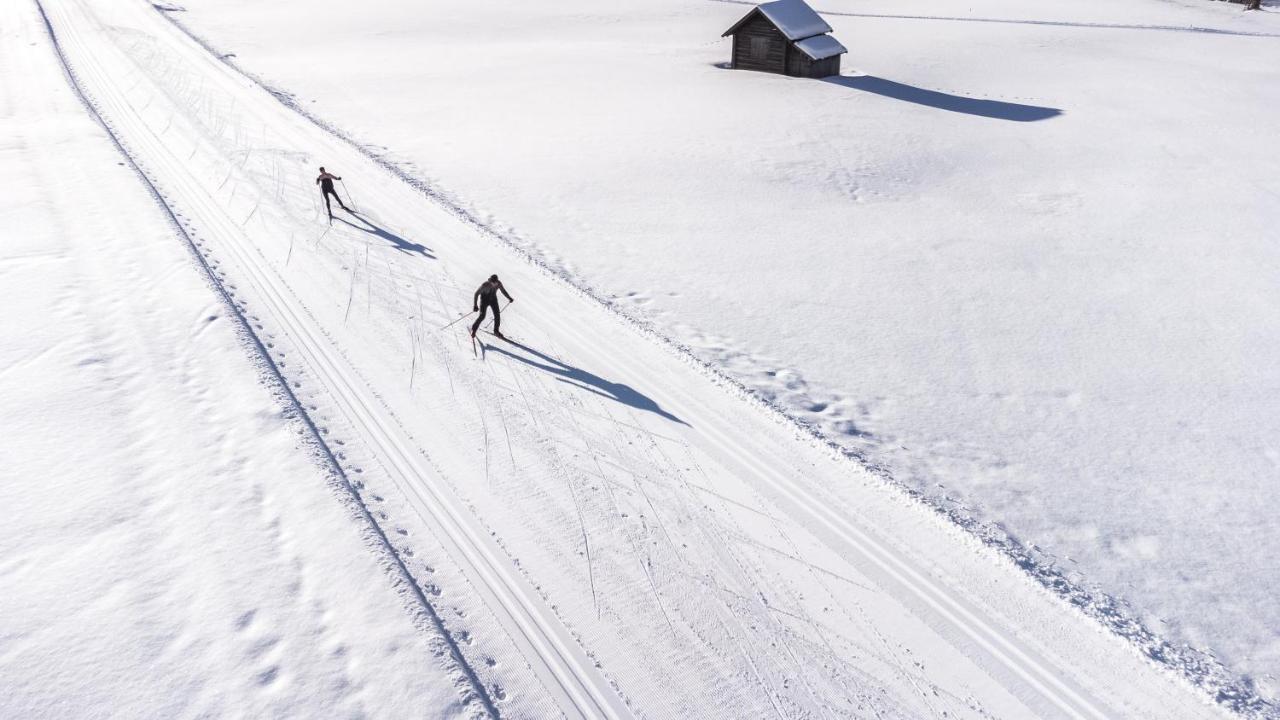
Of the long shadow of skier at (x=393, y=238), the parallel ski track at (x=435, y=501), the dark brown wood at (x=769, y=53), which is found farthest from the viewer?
the dark brown wood at (x=769, y=53)

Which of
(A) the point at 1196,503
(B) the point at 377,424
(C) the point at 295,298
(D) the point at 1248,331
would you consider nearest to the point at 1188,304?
(D) the point at 1248,331

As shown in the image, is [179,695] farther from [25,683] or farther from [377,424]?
[377,424]

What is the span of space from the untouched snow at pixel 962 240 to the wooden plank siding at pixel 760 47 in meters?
1.72

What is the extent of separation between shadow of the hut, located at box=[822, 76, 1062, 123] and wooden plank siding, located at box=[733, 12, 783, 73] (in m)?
2.26

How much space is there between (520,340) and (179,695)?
24.4 ft

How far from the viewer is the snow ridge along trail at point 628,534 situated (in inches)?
299

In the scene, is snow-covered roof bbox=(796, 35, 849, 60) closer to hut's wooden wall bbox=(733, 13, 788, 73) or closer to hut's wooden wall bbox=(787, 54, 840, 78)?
hut's wooden wall bbox=(787, 54, 840, 78)

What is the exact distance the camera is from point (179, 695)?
23.8ft

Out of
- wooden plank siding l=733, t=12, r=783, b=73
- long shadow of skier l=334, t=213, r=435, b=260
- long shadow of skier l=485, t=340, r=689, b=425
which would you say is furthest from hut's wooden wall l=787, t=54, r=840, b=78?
long shadow of skier l=485, t=340, r=689, b=425

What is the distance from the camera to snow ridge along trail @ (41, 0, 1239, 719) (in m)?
7.58

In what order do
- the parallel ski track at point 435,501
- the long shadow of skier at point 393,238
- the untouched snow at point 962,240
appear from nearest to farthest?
1. the parallel ski track at point 435,501
2. the untouched snow at point 962,240
3. the long shadow of skier at point 393,238

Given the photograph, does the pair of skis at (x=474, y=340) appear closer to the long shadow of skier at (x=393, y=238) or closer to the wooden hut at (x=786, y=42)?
the long shadow of skier at (x=393, y=238)

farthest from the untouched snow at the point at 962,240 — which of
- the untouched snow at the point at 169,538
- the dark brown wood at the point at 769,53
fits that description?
the untouched snow at the point at 169,538

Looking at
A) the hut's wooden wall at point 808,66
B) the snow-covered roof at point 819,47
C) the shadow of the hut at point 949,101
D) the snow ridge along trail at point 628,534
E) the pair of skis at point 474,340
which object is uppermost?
the snow-covered roof at point 819,47
